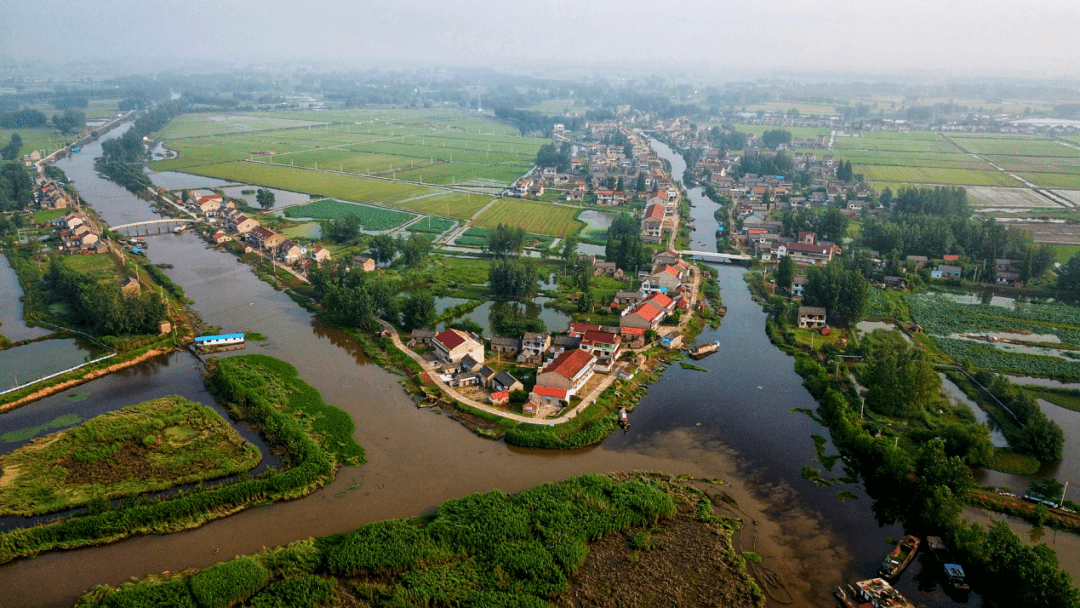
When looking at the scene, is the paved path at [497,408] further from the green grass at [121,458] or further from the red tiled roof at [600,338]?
the green grass at [121,458]

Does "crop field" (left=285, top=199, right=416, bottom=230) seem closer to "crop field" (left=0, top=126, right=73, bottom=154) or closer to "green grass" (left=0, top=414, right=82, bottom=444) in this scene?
"green grass" (left=0, top=414, right=82, bottom=444)

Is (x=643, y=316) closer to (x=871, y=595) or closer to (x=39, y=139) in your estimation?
(x=871, y=595)

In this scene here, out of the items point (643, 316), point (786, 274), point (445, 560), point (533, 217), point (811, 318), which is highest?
point (533, 217)

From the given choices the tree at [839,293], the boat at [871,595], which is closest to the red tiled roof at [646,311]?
the tree at [839,293]

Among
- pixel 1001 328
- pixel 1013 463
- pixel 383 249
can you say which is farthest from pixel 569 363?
pixel 1001 328

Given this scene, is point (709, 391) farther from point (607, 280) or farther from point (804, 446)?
point (607, 280)

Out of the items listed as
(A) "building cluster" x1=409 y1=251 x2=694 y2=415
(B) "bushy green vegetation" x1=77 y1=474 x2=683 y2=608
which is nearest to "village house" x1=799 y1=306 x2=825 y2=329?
(A) "building cluster" x1=409 y1=251 x2=694 y2=415
